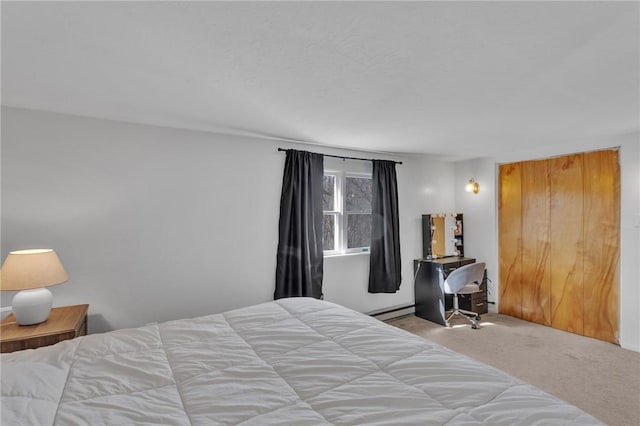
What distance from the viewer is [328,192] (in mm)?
4270

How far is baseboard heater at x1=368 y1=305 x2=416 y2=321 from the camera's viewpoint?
4487 millimetres

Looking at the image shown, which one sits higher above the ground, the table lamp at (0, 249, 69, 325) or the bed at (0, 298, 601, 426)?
the table lamp at (0, 249, 69, 325)

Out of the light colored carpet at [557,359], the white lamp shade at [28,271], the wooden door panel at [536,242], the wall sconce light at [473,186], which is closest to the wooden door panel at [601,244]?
the light colored carpet at [557,359]

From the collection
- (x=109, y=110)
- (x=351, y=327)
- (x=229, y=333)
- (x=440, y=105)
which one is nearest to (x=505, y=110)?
(x=440, y=105)

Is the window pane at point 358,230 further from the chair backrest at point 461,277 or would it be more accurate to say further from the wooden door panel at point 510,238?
the wooden door panel at point 510,238

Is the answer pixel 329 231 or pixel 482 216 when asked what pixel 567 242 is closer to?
pixel 482 216

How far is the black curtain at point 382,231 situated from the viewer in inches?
172

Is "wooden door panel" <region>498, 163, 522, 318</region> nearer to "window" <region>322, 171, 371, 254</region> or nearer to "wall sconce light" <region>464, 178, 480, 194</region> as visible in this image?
"wall sconce light" <region>464, 178, 480, 194</region>

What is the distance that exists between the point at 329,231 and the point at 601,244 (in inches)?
122

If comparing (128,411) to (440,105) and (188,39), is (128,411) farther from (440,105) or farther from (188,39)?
(440,105)

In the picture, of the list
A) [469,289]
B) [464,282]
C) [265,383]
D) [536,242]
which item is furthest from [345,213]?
[265,383]

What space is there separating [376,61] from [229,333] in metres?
1.75

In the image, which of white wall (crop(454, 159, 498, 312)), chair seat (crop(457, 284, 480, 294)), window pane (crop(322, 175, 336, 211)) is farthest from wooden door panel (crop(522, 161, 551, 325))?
window pane (crop(322, 175, 336, 211))

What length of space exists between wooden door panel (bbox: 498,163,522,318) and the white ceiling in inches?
62.9
